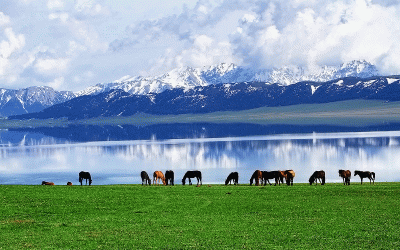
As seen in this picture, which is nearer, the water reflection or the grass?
the grass

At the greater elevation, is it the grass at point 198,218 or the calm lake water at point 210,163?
the calm lake water at point 210,163

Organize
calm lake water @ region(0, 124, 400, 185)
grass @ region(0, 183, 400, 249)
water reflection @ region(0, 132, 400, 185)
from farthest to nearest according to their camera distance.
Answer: water reflection @ region(0, 132, 400, 185), calm lake water @ region(0, 124, 400, 185), grass @ region(0, 183, 400, 249)

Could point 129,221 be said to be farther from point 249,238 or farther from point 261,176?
point 261,176

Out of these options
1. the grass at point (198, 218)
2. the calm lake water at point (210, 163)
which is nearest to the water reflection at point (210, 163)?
the calm lake water at point (210, 163)

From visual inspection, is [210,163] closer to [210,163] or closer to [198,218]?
[210,163]

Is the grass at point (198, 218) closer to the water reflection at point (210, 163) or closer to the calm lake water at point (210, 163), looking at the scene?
the calm lake water at point (210, 163)

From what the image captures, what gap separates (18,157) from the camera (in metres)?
112

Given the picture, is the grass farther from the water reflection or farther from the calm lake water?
the water reflection

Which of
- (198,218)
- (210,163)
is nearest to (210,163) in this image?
(210,163)

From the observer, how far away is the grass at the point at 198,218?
18922 mm

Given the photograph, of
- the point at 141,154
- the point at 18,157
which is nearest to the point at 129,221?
the point at 141,154

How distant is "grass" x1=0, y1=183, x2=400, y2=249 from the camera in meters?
18.9

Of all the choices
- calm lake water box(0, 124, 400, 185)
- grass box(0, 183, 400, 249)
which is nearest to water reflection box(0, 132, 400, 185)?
calm lake water box(0, 124, 400, 185)

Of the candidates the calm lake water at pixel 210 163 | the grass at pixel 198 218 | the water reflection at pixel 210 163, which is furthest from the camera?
Result: the water reflection at pixel 210 163
